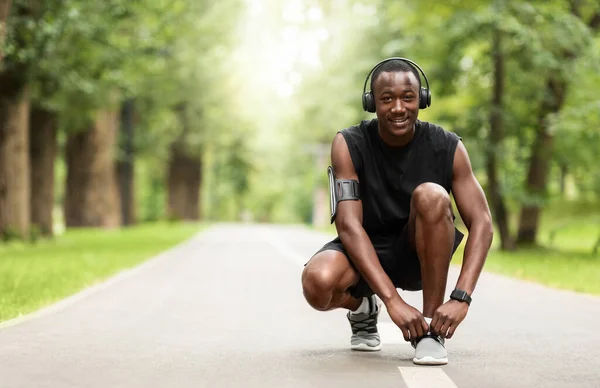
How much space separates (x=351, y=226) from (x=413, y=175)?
0.53 metres

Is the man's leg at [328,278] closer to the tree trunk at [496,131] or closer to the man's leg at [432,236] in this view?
the man's leg at [432,236]

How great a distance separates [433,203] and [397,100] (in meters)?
0.59

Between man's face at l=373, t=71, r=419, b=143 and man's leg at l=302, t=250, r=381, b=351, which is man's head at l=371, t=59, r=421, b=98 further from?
man's leg at l=302, t=250, r=381, b=351

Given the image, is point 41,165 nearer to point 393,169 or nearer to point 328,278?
point 393,169

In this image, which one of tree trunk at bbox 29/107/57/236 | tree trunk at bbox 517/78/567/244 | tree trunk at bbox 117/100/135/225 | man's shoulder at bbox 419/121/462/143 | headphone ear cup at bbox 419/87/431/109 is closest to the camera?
headphone ear cup at bbox 419/87/431/109

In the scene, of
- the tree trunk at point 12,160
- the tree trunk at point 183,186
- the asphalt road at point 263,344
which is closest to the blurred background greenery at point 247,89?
the tree trunk at point 12,160

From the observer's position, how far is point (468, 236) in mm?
5523

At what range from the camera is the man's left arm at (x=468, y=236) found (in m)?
5.18

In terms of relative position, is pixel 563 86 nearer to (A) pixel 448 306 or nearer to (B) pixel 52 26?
(B) pixel 52 26

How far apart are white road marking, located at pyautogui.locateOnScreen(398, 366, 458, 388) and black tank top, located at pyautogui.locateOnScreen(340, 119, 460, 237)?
2.89 feet

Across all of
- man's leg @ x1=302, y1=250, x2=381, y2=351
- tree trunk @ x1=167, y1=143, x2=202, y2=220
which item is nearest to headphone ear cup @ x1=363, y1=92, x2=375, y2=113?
man's leg @ x1=302, y1=250, x2=381, y2=351

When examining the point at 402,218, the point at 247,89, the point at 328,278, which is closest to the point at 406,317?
the point at 328,278

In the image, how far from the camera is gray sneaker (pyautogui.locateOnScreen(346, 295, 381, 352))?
19.9 feet

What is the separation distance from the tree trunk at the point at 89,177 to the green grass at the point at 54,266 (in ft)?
27.7
